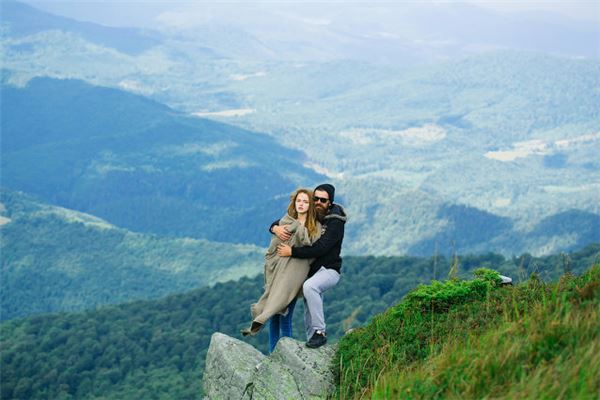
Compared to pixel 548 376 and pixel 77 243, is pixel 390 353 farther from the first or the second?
Answer: pixel 77 243

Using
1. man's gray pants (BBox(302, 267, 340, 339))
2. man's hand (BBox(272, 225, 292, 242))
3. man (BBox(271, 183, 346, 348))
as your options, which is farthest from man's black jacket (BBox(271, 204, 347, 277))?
man's hand (BBox(272, 225, 292, 242))

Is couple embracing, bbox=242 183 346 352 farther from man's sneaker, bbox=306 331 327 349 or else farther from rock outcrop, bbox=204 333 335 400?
rock outcrop, bbox=204 333 335 400

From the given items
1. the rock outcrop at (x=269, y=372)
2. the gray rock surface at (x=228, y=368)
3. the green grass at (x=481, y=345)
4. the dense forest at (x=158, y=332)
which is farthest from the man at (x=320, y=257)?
the dense forest at (x=158, y=332)

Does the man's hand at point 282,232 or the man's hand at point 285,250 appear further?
the man's hand at point 282,232

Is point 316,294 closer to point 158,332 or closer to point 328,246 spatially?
point 328,246

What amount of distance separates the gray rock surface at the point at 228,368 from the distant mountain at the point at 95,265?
129977mm

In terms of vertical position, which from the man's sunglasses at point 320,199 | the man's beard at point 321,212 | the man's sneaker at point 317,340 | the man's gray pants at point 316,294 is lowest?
the man's sneaker at point 317,340

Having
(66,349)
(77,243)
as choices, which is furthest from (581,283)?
(77,243)

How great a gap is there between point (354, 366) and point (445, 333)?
1467 millimetres

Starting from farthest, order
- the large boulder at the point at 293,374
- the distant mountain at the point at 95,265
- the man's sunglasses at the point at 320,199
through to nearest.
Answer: the distant mountain at the point at 95,265, the man's sunglasses at the point at 320,199, the large boulder at the point at 293,374

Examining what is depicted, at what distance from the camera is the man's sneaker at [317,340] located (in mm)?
15852

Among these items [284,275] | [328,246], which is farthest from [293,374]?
[328,246]

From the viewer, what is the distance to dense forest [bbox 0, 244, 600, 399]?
7350 centimetres

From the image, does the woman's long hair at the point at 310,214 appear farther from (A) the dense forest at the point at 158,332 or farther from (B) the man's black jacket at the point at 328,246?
(A) the dense forest at the point at 158,332
